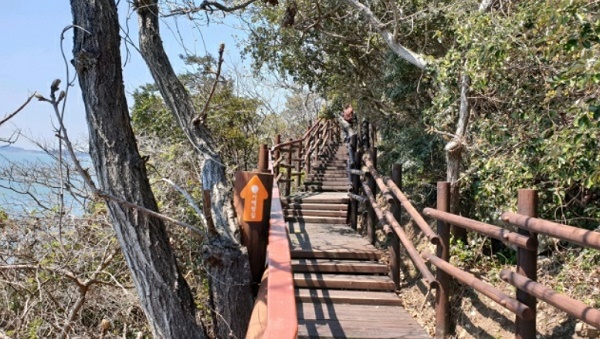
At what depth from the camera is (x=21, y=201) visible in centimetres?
564

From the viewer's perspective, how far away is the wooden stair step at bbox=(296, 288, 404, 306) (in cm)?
417

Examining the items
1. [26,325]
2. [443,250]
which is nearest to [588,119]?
[443,250]

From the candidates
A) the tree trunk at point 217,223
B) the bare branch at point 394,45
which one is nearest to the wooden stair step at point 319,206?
the bare branch at point 394,45

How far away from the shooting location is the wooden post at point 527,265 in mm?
2548

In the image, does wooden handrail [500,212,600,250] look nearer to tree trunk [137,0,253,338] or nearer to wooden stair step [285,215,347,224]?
tree trunk [137,0,253,338]

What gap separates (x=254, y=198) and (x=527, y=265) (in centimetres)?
169

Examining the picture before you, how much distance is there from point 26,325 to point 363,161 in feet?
16.5

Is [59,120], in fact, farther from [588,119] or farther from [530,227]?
[588,119]

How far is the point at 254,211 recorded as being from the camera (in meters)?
2.41

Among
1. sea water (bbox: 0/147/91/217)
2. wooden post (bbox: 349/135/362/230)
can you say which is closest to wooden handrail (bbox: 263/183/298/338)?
sea water (bbox: 0/147/91/217)

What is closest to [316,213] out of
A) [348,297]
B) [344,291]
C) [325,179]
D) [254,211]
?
[344,291]

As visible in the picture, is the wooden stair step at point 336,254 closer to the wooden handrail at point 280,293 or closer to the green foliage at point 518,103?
the green foliage at point 518,103

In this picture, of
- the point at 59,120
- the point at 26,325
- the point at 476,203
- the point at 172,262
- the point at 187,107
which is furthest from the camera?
the point at 476,203

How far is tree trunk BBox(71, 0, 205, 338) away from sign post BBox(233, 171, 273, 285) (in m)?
0.67
